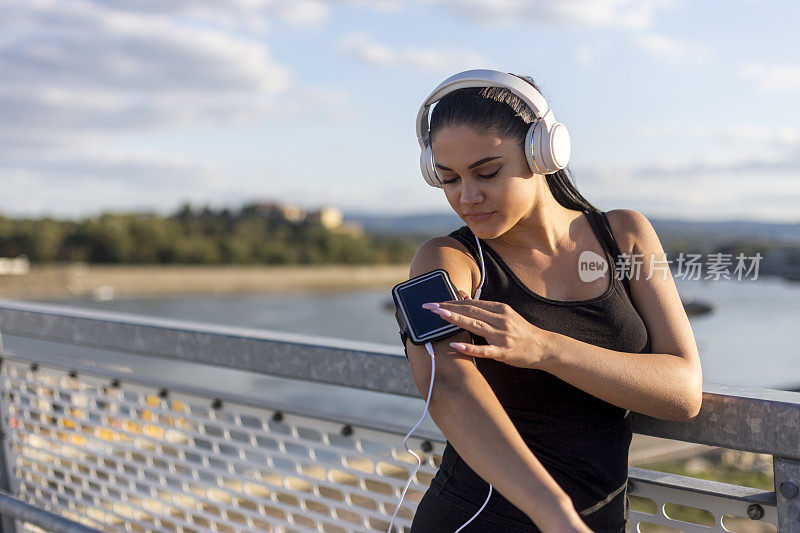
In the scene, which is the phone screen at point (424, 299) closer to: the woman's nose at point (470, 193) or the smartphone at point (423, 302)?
the smartphone at point (423, 302)

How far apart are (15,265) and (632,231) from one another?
75.8 metres

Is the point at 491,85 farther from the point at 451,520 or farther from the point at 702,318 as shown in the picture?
the point at 702,318

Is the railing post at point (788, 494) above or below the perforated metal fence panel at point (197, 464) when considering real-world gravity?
above

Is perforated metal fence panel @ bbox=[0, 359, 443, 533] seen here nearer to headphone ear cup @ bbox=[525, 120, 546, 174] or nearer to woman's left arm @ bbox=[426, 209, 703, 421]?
woman's left arm @ bbox=[426, 209, 703, 421]

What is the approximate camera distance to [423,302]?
1167mm

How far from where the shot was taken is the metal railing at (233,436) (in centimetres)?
128

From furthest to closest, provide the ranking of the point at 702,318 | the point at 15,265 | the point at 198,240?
the point at 198,240
the point at 15,265
the point at 702,318

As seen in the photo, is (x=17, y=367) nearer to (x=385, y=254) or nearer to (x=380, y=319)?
(x=380, y=319)

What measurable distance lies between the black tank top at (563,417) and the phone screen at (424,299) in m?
0.10

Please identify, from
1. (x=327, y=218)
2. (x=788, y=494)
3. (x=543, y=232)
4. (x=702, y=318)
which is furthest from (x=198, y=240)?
(x=788, y=494)

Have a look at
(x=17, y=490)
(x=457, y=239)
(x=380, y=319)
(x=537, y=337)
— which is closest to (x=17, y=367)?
(x=17, y=490)

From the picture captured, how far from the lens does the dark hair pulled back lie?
1.22 meters

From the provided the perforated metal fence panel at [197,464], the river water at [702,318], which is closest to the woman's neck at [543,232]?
the perforated metal fence panel at [197,464]

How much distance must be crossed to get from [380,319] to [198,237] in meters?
28.6
